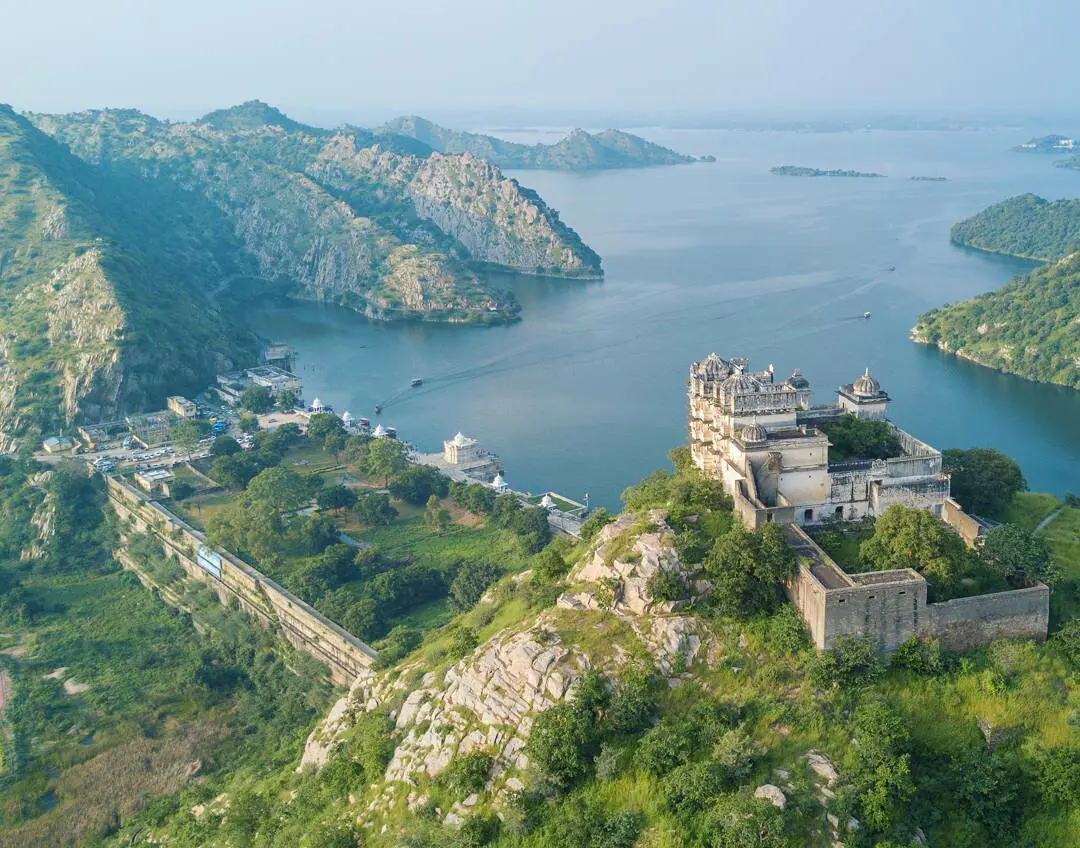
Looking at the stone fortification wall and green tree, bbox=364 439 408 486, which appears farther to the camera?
green tree, bbox=364 439 408 486

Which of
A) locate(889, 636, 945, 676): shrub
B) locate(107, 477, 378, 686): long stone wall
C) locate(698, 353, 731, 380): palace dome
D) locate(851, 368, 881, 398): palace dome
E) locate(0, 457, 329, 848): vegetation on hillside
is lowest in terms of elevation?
locate(0, 457, 329, 848): vegetation on hillside

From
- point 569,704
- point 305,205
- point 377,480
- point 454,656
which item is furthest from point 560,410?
point 305,205

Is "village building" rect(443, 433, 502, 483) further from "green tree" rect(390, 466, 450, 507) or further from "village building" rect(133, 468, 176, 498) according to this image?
"village building" rect(133, 468, 176, 498)

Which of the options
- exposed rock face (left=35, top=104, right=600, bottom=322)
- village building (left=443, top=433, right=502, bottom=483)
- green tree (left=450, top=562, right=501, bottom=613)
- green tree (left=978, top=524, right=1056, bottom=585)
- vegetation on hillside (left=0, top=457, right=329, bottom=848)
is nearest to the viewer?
green tree (left=978, top=524, right=1056, bottom=585)

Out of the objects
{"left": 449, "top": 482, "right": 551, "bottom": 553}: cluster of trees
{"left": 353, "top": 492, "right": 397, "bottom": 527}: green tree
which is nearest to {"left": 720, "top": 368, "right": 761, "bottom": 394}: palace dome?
{"left": 449, "top": 482, "right": 551, "bottom": 553}: cluster of trees

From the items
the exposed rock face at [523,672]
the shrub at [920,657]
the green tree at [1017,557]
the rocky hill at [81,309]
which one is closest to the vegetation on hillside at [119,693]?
the exposed rock face at [523,672]

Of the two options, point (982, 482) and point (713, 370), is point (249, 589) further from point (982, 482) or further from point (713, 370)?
point (982, 482)

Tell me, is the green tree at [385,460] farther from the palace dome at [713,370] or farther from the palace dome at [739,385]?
the palace dome at [739,385]

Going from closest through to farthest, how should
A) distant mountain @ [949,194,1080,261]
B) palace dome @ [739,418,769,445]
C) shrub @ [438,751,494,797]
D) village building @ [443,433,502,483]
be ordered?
shrub @ [438,751,494,797] → palace dome @ [739,418,769,445] → village building @ [443,433,502,483] → distant mountain @ [949,194,1080,261]
